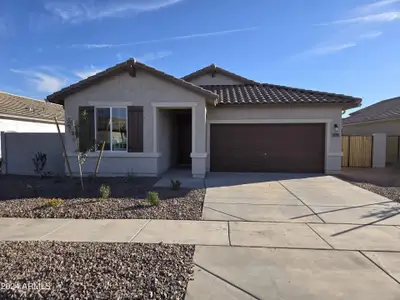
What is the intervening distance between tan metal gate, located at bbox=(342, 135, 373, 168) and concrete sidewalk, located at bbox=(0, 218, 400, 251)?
1166 cm

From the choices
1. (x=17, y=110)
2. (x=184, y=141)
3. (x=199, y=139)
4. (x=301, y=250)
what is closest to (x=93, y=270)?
(x=301, y=250)

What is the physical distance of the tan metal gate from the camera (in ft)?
52.2

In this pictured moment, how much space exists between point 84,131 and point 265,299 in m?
9.98

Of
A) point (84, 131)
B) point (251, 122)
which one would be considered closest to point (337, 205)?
point (251, 122)

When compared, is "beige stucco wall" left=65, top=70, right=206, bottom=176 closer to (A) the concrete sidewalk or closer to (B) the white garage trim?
(B) the white garage trim

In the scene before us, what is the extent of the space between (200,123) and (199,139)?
667 mm

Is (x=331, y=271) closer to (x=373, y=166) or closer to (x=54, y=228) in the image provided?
(x=54, y=228)

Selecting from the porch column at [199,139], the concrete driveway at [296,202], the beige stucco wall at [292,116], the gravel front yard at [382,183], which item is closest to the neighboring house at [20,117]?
the porch column at [199,139]

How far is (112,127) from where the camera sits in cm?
1113

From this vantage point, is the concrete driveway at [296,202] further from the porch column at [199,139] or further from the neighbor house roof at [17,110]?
the neighbor house roof at [17,110]

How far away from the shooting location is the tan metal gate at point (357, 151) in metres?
15.9

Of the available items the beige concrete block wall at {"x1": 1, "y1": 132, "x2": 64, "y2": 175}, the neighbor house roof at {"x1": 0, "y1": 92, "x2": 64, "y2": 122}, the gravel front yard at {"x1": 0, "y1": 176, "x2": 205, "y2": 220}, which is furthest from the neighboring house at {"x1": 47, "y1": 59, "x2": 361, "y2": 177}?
the neighbor house roof at {"x1": 0, "y1": 92, "x2": 64, "y2": 122}

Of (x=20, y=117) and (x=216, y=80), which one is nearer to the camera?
(x=20, y=117)

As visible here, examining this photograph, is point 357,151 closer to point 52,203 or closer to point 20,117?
point 52,203
